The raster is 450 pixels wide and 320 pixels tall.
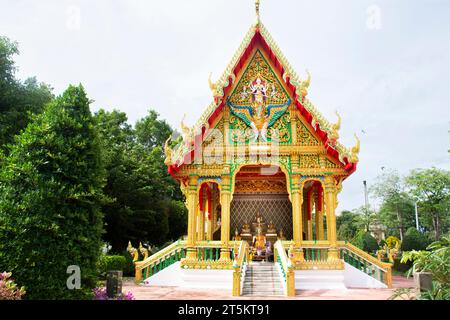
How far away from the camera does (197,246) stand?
11.0 metres

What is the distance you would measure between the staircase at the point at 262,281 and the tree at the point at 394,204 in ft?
105

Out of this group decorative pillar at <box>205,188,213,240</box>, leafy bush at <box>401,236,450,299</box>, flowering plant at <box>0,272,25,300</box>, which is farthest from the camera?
decorative pillar at <box>205,188,213,240</box>

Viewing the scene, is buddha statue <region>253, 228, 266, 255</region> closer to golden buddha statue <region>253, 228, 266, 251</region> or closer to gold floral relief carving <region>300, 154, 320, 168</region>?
golden buddha statue <region>253, 228, 266, 251</region>

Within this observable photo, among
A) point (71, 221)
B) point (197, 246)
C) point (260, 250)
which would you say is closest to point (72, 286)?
point (71, 221)

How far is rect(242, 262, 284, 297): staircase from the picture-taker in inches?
354

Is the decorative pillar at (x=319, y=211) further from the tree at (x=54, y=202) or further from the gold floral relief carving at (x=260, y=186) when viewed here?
the tree at (x=54, y=202)

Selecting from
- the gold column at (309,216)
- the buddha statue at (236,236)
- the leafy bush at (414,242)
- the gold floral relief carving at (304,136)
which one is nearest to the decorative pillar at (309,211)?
the gold column at (309,216)

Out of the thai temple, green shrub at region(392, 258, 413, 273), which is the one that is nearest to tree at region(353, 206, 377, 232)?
green shrub at region(392, 258, 413, 273)

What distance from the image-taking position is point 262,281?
378 inches

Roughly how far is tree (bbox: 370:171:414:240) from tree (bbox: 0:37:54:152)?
35.7 m

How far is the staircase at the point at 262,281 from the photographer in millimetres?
8994

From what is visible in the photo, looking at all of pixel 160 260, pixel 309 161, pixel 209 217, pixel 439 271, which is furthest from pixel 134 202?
pixel 439 271

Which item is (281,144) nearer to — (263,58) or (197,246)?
(263,58)
